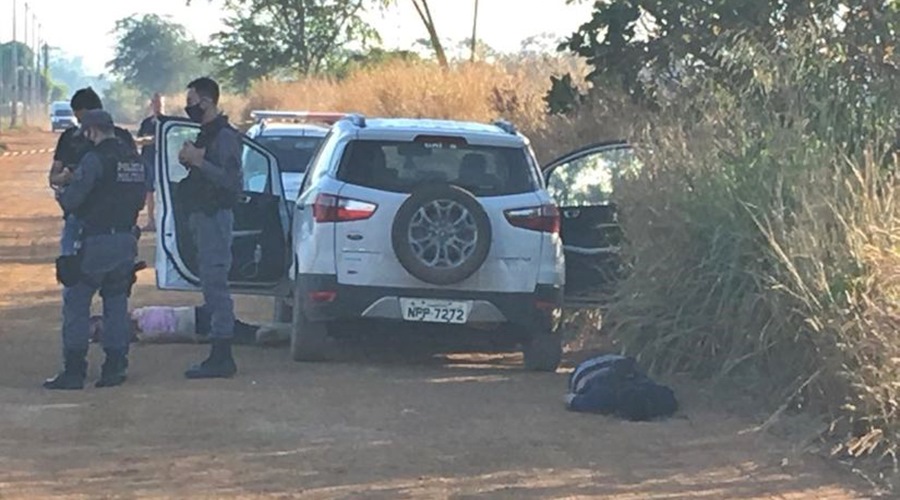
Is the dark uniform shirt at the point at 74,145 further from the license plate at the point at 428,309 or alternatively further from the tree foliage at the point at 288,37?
the tree foliage at the point at 288,37

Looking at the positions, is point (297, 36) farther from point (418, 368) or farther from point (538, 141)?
point (418, 368)

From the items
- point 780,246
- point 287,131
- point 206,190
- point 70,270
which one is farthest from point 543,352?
point 287,131

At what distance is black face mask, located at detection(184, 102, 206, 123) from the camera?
1112 centimetres

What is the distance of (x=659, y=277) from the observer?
1100cm

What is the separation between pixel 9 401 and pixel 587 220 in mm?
4474

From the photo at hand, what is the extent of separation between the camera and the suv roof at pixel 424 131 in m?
11.5

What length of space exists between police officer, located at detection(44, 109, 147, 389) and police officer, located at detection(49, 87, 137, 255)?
0.08 meters

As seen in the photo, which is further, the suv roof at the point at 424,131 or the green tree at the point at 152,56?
the green tree at the point at 152,56

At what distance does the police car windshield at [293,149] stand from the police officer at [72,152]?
6.44 metres

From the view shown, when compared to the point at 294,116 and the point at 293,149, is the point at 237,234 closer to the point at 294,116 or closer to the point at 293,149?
the point at 293,149

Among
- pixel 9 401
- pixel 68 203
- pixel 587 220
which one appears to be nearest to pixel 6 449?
pixel 9 401

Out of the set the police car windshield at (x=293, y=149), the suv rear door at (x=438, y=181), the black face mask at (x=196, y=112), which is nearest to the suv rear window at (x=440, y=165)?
the suv rear door at (x=438, y=181)

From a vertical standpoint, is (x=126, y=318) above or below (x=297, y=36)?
below

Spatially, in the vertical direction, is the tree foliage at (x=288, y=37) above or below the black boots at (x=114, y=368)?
above
